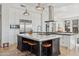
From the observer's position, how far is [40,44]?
211cm

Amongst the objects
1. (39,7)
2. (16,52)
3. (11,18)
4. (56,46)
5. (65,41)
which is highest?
(39,7)

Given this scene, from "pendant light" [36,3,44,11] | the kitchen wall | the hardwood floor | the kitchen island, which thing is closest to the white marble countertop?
the kitchen island

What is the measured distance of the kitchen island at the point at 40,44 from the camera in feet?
6.92

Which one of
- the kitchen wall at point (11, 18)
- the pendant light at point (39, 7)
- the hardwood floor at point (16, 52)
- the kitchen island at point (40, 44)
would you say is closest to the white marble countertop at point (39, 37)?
the kitchen island at point (40, 44)

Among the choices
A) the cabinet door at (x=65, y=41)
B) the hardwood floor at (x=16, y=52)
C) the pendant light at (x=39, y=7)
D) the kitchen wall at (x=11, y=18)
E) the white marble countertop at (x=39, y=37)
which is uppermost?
the pendant light at (x=39, y=7)

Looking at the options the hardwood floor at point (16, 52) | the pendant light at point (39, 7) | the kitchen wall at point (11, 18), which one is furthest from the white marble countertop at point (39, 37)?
the pendant light at point (39, 7)

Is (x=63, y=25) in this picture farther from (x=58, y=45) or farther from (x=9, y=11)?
(x=9, y=11)

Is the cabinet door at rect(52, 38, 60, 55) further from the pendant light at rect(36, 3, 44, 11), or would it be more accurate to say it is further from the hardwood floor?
the pendant light at rect(36, 3, 44, 11)

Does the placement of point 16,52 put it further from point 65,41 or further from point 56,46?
point 65,41

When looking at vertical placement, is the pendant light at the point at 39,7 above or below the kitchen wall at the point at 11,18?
above

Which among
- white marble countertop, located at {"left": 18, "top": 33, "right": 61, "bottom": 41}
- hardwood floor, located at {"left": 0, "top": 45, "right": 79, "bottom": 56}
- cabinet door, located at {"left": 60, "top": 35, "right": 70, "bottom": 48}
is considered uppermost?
white marble countertop, located at {"left": 18, "top": 33, "right": 61, "bottom": 41}

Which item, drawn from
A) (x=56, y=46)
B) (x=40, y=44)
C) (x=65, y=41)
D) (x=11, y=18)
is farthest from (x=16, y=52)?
(x=65, y=41)

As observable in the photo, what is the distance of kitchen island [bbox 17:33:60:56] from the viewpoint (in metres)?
2.11

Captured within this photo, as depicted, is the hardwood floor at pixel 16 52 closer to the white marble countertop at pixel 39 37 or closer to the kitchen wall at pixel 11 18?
the kitchen wall at pixel 11 18
